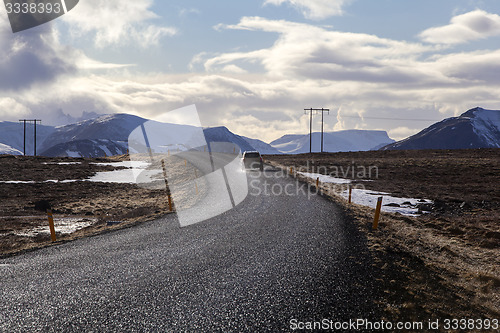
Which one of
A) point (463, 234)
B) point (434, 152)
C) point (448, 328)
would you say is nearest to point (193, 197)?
point (463, 234)

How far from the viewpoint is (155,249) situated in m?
11.5

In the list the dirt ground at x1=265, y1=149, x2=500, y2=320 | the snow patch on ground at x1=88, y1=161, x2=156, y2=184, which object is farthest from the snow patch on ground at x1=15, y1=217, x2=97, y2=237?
the snow patch on ground at x1=88, y1=161, x2=156, y2=184

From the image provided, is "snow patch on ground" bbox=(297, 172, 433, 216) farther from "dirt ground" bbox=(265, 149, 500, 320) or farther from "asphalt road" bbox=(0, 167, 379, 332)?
"asphalt road" bbox=(0, 167, 379, 332)

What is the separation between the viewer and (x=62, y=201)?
96.2ft

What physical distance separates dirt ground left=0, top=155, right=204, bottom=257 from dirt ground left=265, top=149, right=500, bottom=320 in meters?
11.6

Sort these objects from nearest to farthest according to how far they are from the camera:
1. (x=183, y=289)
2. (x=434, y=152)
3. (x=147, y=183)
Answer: (x=183, y=289) → (x=147, y=183) → (x=434, y=152)

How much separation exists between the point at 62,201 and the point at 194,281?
25.2m

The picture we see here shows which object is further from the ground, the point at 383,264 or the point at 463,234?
the point at 383,264

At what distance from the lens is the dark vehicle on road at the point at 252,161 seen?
3547 cm

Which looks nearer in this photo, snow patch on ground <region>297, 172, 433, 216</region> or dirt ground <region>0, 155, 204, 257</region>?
dirt ground <region>0, 155, 204, 257</region>

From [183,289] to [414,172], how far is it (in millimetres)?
40297

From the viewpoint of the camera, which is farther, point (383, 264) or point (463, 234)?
point (463, 234)

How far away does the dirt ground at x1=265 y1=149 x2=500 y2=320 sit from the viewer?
7363 mm

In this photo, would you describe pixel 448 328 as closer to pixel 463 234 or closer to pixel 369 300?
pixel 369 300
